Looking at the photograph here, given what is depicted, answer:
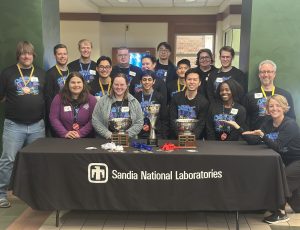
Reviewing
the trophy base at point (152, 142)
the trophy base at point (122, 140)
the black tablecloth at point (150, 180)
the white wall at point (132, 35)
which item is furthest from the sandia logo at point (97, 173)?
the white wall at point (132, 35)

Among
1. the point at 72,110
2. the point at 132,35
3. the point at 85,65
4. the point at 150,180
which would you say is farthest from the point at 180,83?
the point at 132,35

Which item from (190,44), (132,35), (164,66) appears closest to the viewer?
(164,66)

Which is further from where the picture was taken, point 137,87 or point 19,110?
point 137,87

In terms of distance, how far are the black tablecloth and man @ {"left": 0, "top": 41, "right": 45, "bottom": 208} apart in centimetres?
73

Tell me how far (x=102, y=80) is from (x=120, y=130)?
100cm

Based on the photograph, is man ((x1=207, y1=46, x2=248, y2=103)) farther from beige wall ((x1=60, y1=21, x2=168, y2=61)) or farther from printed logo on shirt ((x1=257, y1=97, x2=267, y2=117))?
beige wall ((x1=60, y1=21, x2=168, y2=61))

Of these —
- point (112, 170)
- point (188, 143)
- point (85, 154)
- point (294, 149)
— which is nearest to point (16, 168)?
point (85, 154)

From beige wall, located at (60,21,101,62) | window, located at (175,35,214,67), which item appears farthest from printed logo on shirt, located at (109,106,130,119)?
window, located at (175,35,214,67)

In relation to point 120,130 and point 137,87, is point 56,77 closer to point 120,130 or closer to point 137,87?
point 137,87

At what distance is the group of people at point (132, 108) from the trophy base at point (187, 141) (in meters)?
0.48

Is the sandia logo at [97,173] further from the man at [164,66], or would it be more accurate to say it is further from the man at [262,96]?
the man at [164,66]

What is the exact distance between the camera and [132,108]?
147 inches

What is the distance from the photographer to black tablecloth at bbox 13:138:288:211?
122 inches

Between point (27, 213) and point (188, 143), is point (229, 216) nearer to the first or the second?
point (188, 143)
